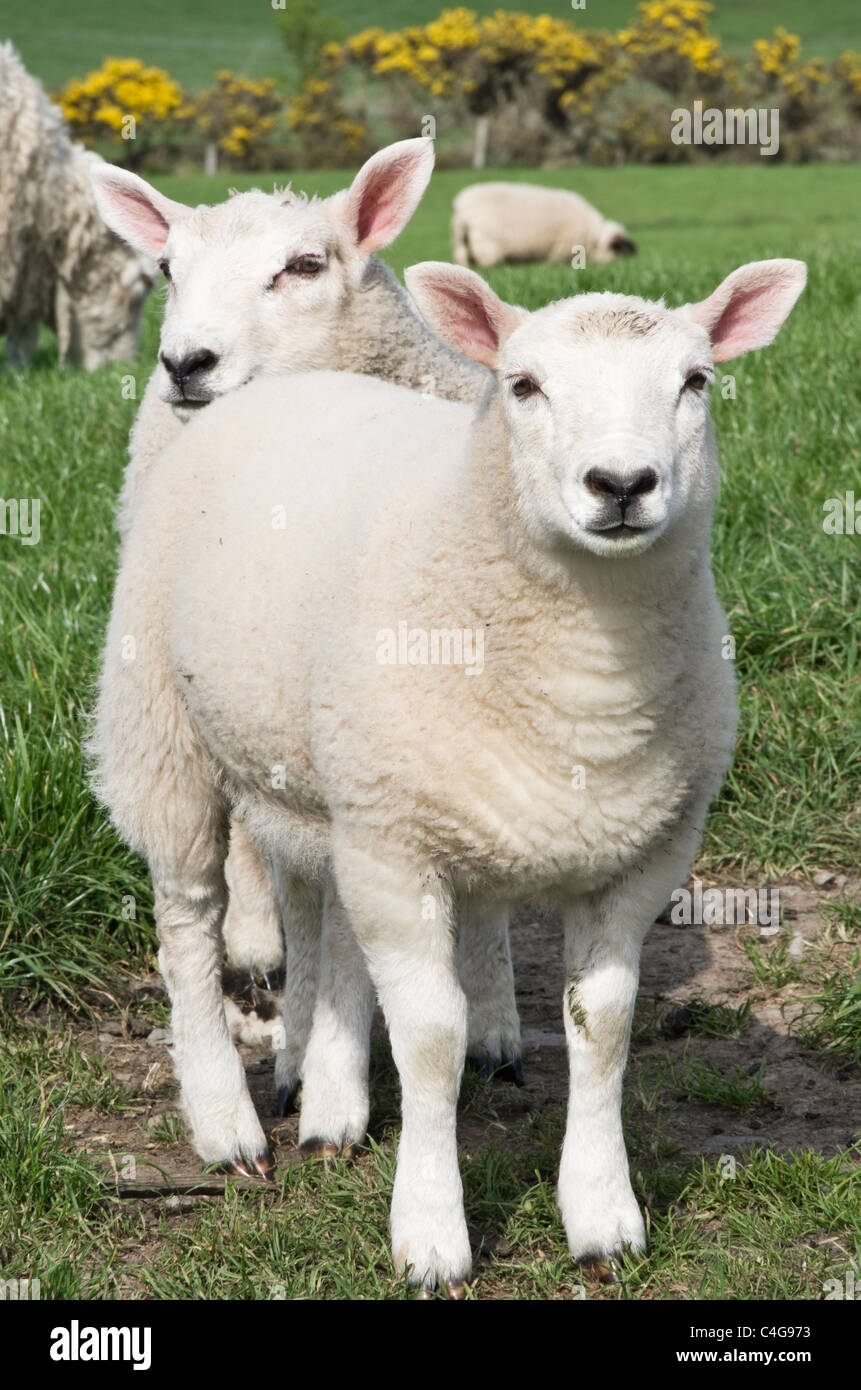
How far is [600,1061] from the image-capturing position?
2779 mm

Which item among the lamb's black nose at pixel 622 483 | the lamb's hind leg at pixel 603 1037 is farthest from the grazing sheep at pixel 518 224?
the lamb's black nose at pixel 622 483

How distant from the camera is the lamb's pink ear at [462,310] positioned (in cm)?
266

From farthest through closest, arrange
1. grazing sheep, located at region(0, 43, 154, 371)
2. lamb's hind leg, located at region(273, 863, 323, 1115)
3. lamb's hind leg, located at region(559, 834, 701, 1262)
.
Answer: grazing sheep, located at region(0, 43, 154, 371), lamb's hind leg, located at region(273, 863, 323, 1115), lamb's hind leg, located at region(559, 834, 701, 1262)

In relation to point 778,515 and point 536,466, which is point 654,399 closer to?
point 536,466

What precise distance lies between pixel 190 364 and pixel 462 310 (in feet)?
3.85

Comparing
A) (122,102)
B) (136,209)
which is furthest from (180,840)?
(122,102)

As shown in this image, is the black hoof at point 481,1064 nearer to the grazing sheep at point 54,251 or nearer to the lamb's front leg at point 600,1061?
the lamb's front leg at point 600,1061

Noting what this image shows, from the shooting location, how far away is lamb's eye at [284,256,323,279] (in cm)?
395

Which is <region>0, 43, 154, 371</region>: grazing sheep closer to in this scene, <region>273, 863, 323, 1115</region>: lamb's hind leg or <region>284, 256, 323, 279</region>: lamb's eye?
<region>284, 256, 323, 279</region>: lamb's eye

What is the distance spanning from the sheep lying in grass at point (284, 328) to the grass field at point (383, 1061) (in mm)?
261

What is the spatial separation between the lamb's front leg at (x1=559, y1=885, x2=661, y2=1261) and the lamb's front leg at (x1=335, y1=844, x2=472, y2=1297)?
0.21 meters

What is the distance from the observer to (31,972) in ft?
12.3

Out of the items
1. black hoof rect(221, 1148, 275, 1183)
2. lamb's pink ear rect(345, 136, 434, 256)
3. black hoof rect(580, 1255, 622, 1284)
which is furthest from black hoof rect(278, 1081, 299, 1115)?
lamb's pink ear rect(345, 136, 434, 256)

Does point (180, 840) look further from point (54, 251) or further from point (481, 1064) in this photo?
point (54, 251)
